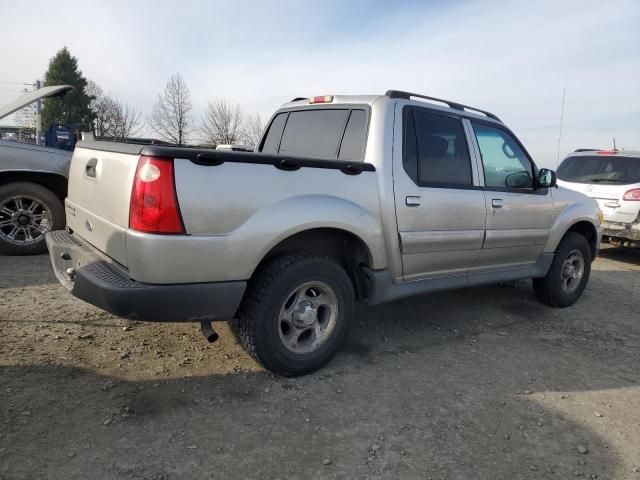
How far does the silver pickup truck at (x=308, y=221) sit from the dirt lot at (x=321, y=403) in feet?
1.41

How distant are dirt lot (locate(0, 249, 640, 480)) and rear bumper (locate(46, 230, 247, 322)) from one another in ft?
1.80

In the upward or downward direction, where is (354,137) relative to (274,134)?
downward

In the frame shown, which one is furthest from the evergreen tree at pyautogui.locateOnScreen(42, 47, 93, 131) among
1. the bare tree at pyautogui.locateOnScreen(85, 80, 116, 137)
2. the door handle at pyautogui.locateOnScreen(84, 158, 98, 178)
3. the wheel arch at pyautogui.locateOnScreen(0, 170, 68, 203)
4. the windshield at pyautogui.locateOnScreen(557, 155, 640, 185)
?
the door handle at pyautogui.locateOnScreen(84, 158, 98, 178)

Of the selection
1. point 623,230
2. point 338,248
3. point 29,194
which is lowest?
point 623,230

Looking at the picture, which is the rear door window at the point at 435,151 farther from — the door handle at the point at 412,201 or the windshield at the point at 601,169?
the windshield at the point at 601,169

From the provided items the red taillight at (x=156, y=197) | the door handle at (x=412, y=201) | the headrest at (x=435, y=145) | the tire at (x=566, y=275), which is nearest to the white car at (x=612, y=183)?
the tire at (x=566, y=275)

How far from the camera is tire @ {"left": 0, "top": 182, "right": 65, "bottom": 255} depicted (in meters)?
5.46

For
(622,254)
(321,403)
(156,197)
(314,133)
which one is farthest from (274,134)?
(622,254)

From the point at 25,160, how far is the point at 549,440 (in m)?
5.85

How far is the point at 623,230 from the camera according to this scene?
24.5ft

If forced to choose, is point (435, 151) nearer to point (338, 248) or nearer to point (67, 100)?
point (338, 248)

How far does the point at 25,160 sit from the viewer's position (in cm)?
550

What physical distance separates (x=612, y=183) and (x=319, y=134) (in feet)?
20.1

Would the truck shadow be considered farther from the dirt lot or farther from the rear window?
→ the rear window
